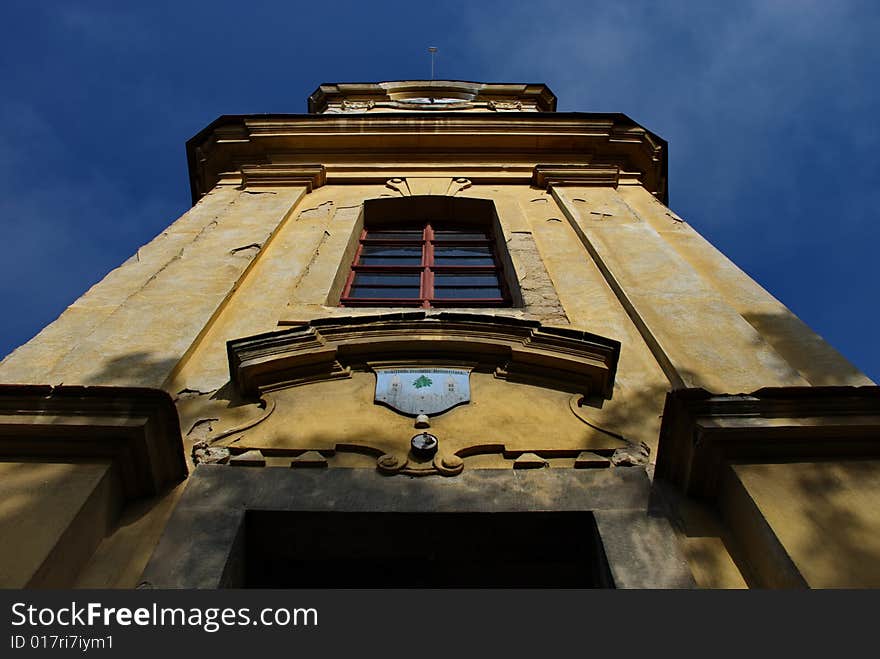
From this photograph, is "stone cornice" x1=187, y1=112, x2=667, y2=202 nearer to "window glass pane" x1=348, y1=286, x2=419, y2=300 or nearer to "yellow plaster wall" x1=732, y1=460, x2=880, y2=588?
"window glass pane" x1=348, y1=286, x2=419, y2=300

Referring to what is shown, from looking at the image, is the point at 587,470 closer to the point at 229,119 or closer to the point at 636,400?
the point at 636,400

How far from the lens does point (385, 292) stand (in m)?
7.40

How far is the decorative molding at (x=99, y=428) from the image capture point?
3.84 metres

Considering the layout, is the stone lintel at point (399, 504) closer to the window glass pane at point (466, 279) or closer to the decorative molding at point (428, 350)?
the decorative molding at point (428, 350)

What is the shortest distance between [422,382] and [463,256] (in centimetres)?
361

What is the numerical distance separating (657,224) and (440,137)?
3.69 meters

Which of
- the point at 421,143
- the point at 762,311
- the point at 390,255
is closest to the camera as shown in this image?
the point at 762,311

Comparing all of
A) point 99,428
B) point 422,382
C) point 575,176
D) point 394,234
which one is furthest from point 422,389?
point 575,176

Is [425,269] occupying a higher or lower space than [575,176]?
lower

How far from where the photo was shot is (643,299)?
19.5 feet

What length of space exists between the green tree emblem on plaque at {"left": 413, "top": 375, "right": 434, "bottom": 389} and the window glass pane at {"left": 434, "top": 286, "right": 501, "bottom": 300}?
7.86 feet

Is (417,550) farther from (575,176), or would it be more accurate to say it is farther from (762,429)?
(575,176)

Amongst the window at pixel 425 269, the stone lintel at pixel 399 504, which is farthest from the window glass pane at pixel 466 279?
the stone lintel at pixel 399 504

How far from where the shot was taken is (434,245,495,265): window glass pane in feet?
27.1
